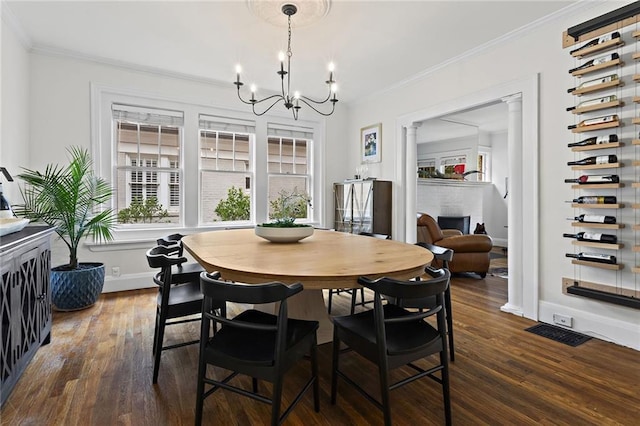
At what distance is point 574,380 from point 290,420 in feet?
5.84

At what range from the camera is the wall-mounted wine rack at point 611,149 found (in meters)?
2.51

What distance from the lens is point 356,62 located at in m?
3.91

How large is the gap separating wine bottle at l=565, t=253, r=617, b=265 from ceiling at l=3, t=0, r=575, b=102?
211cm

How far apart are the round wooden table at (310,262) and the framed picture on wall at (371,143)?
275cm

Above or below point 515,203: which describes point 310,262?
below

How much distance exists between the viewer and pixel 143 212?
4.40 m

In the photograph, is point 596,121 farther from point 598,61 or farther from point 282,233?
point 282,233

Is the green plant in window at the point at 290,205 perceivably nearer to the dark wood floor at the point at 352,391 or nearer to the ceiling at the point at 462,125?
the dark wood floor at the point at 352,391

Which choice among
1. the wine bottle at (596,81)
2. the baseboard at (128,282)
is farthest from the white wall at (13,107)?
the wine bottle at (596,81)

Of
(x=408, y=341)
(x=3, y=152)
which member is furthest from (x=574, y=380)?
(x=3, y=152)

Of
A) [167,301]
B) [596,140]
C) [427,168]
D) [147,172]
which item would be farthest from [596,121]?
[147,172]

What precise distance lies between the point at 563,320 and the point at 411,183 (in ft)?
7.85

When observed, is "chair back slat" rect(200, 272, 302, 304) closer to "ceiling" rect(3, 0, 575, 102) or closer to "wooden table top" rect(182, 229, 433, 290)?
"wooden table top" rect(182, 229, 433, 290)

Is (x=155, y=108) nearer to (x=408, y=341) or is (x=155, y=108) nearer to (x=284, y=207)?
(x=284, y=207)
